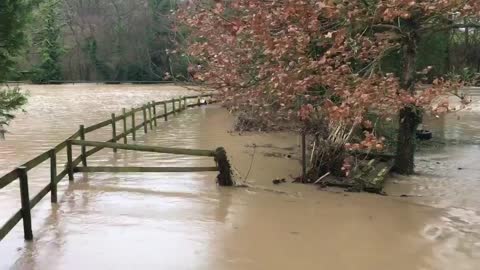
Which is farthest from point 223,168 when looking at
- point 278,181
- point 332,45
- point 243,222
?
point 332,45

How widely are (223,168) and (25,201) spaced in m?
3.92

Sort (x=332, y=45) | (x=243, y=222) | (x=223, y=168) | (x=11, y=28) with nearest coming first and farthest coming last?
(x=11, y=28) < (x=332, y=45) < (x=243, y=222) < (x=223, y=168)

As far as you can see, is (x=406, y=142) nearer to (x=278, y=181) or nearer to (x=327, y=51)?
(x=278, y=181)

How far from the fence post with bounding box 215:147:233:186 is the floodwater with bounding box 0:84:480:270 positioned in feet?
0.59

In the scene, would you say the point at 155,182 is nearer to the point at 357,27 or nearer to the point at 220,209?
the point at 220,209

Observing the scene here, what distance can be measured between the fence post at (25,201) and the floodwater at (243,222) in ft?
0.49

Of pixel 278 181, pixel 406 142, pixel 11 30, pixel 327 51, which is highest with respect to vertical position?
pixel 11 30

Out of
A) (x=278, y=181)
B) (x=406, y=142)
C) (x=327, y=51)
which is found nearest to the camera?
(x=327, y=51)

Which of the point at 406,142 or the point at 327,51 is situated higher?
the point at 327,51

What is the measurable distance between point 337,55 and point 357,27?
404 mm

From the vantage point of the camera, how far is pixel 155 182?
410 inches

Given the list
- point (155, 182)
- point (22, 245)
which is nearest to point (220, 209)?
point (155, 182)

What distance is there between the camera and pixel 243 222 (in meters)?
7.89

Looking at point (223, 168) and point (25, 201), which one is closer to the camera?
point (25, 201)
